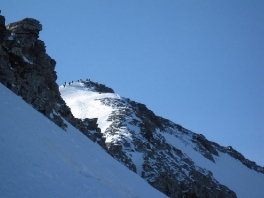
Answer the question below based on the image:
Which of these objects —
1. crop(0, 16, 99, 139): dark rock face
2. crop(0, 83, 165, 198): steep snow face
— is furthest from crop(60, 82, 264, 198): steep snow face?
crop(0, 83, 165, 198): steep snow face

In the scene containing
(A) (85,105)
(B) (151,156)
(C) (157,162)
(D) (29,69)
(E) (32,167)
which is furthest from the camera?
(A) (85,105)

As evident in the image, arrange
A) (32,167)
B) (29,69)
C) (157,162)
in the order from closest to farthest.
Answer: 1. (32,167)
2. (29,69)
3. (157,162)

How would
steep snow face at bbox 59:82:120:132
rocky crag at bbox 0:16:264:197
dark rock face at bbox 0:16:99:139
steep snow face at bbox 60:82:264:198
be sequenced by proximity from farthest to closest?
1. steep snow face at bbox 59:82:120:132
2. steep snow face at bbox 60:82:264:198
3. rocky crag at bbox 0:16:264:197
4. dark rock face at bbox 0:16:99:139

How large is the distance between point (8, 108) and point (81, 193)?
7.95 m

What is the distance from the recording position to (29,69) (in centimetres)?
2638

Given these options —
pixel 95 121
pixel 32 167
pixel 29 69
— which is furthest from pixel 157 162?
pixel 32 167

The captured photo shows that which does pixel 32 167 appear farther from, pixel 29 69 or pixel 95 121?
pixel 95 121

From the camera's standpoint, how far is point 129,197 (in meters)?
16.1

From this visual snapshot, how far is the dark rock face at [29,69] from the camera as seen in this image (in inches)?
901

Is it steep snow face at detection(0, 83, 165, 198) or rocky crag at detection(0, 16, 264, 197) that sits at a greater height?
rocky crag at detection(0, 16, 264, 197)

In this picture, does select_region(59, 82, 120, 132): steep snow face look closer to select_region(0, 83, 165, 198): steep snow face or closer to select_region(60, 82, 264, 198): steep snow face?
select_region(60, 82, 264, 198): steep snow face

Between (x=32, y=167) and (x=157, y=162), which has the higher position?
(x=157, y=162)

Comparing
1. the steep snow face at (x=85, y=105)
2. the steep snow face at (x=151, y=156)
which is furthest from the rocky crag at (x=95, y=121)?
the steep snow face at (x=85, y=105)

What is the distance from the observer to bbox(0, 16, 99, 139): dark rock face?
22883mm
